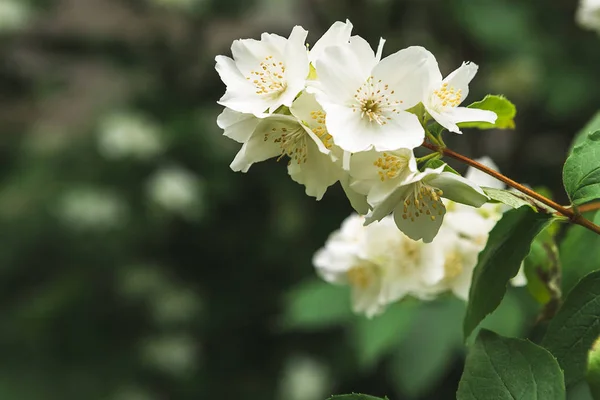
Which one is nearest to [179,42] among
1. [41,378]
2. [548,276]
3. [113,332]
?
[113,332]

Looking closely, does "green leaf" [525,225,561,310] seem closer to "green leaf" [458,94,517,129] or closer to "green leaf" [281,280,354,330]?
"green leaf" [458,94,517,129]

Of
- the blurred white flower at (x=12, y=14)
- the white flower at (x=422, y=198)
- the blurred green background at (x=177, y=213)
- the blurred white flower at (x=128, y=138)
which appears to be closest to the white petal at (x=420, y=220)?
the white flower at (x=422, y=198)

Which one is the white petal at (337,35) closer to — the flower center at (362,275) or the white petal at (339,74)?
the white petal at (339,74)

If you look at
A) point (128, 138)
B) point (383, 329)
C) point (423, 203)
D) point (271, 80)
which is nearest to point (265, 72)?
point (271, 80)

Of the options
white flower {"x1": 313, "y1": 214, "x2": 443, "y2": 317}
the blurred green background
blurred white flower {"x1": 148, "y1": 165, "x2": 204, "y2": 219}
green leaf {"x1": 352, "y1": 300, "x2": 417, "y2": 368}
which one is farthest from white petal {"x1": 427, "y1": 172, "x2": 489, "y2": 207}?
blurred white flower {"x1": 148, "y1": 165, "x2": 204, "y2": 219}

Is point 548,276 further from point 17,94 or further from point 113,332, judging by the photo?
point 17,94
